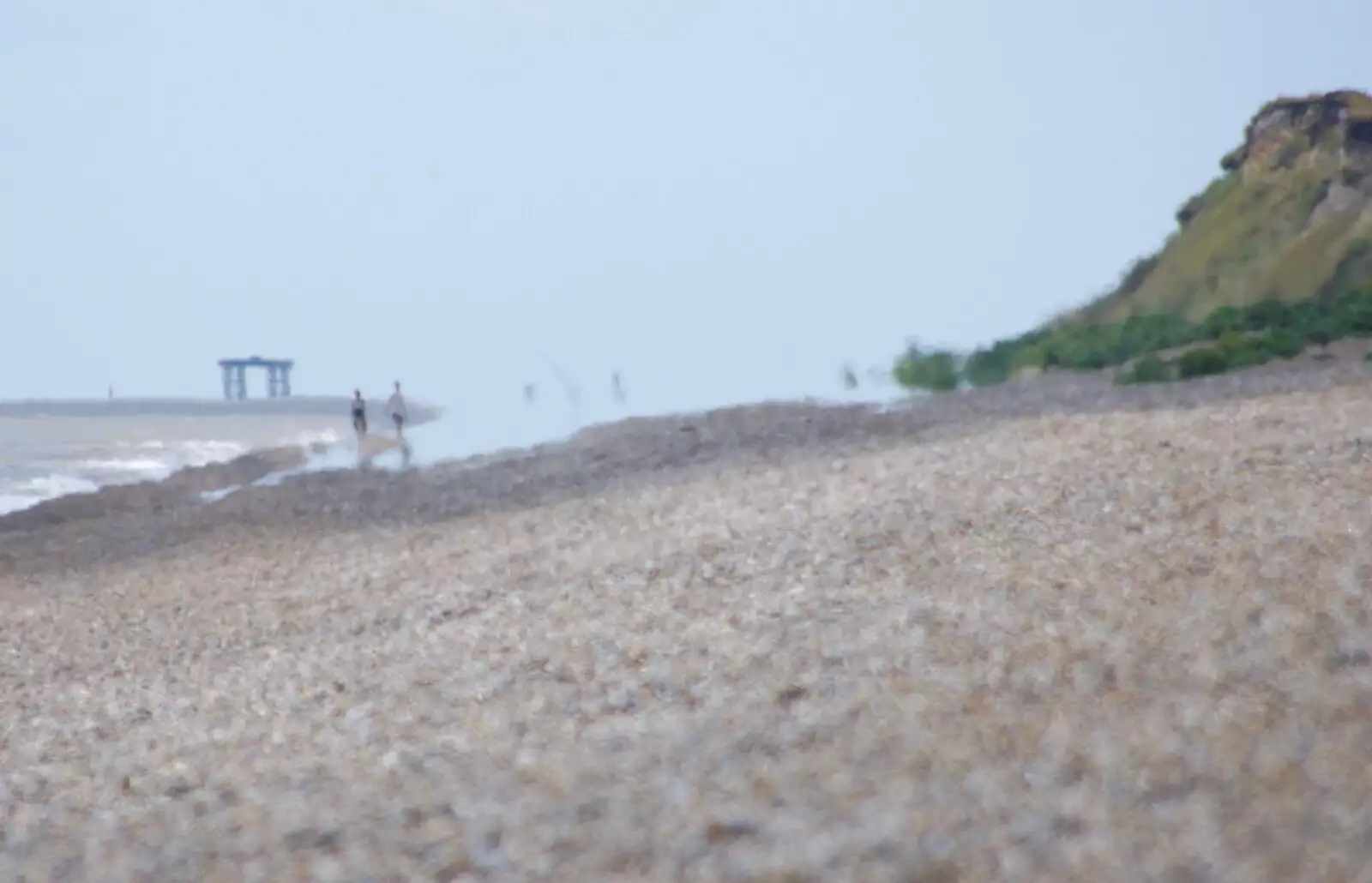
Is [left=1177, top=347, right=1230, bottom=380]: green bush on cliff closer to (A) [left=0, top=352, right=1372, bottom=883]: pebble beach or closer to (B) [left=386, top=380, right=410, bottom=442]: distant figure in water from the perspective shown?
(A) [left=0, top=352, right=1372, bottom=883]: pebble beach

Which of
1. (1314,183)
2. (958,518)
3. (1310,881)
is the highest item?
(1314,183)

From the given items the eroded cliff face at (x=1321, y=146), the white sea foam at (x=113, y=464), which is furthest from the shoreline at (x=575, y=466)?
the eroded cliff face at (x=1321, y=146)

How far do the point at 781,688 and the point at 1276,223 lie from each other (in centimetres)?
2908

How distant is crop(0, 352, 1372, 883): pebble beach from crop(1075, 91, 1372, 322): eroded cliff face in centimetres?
1980

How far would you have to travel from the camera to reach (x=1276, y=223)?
3050cm

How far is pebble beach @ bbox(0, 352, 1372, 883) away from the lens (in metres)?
2.81

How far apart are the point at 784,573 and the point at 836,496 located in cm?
186

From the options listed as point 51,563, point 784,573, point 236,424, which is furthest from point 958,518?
point 236,424

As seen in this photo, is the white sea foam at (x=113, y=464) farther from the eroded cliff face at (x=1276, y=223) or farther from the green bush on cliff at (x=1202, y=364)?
the eroded cliff face at (x=1276, y=223)

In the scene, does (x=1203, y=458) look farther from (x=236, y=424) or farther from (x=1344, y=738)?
(x=236, y=424)

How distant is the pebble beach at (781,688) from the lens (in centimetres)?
281

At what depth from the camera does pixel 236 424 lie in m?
48.8

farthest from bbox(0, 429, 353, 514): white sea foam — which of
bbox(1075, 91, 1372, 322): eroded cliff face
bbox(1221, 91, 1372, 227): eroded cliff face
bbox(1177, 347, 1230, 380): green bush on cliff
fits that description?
bbox(1221, 91, 1372, 227): eroded cliff face

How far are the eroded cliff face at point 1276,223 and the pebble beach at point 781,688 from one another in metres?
19.8
